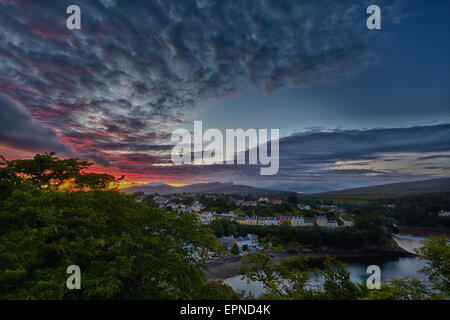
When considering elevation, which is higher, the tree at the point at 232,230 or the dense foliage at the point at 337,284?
the dense foliage at the point at 337,284

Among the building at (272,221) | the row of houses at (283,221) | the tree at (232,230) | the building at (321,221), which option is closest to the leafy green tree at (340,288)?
the tree at (232,230)

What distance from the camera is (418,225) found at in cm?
5878

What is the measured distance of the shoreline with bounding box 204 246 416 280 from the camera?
3288cm

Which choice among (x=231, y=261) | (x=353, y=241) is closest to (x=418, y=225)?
(x=353, y=241)

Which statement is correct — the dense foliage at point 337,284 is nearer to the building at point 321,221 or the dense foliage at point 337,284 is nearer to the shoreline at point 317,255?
the shoreline at point 317,255

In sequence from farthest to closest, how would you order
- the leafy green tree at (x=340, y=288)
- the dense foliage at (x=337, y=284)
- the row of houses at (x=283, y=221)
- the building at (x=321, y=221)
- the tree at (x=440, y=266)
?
the building at (x=321, y=221)
the row of houses at (x=283, y=221)
the tree at (x=440, y=266)
the leafy green tree at (x=340, y=288)
the dense foliage at (x=337, y=284)

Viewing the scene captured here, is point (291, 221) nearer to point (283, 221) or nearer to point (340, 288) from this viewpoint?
point (283, 221)

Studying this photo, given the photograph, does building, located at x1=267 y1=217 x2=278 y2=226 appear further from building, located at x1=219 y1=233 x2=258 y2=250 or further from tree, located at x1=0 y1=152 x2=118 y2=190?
tree, located at x1=0 y1=152 x2=118 y2=190

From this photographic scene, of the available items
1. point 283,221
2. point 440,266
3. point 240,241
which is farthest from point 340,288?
point 283,221

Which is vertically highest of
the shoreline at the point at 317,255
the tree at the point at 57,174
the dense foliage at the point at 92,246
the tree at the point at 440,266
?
the tree at the point at 57,174

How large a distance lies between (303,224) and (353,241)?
53.7 ft

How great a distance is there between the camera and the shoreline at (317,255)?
108 feet
